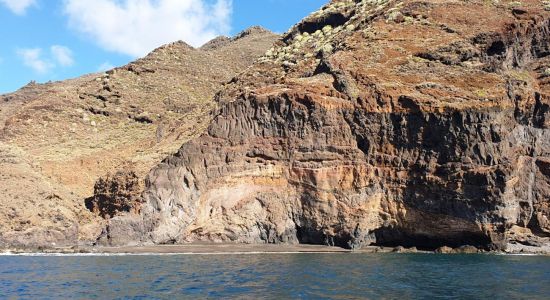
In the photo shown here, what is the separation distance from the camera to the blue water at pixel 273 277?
27297mm

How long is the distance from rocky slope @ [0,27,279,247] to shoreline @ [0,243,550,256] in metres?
3.10

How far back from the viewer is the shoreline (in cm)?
4969

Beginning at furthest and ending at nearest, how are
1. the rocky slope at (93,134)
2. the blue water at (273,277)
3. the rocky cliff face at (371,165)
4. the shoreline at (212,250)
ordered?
the rocky slope at (93,134), the rocky cliff face at (371,165), the shoreline at (212,250), the blue water at (273,277)

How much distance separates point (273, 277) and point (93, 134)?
2556 inches

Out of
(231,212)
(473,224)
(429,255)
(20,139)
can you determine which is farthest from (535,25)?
(20,139)

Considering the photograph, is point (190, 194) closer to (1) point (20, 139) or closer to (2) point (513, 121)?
(2) point (513, 121)

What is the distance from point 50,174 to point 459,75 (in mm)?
46695

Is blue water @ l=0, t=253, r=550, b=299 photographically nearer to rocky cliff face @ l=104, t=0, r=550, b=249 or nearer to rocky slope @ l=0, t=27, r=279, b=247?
rocky cliff face @ l=104, t=0, r=550, b=249

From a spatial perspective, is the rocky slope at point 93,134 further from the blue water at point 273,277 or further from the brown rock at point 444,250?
the brown rock at point 444,250

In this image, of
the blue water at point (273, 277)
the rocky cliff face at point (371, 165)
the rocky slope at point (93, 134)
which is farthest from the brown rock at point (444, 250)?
the rocky slope at point (93, 134)

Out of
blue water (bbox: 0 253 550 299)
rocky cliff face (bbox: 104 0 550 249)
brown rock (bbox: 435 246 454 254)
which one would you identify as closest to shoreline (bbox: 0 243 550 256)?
brown rock (bbox: 435 246 454 254)

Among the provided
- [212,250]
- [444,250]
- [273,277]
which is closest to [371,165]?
[444,250]

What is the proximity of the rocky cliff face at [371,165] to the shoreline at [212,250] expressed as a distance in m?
1.32

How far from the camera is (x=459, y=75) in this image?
2354 inches
